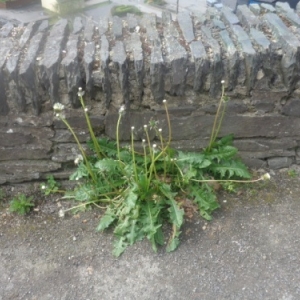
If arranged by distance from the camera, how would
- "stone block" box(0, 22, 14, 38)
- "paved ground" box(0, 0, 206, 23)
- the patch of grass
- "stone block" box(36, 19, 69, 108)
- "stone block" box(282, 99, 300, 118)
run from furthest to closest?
"paved ground" box(0, 0, 206, 23) < the patch of grass < "stone block" box(0, 22, 14, 38) < "stone block" box(282, 99, 300, 118) < "stone block" box(36, 19, 69, 108)

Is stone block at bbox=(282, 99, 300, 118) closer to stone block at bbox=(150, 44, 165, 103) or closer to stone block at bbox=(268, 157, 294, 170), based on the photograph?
stone block at bbox=(268, 157, 294, 170)

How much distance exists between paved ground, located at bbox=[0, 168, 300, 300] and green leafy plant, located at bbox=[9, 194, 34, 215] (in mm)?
54

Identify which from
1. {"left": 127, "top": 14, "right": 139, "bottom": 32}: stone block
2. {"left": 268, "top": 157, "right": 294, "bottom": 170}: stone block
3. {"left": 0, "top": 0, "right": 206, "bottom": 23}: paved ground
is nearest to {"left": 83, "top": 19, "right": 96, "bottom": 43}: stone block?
{"left": 127, "top": 14, "right": 139, "bottom": 32}: stone block

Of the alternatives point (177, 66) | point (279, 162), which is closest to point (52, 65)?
point (177, 66)

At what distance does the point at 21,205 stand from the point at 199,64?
5.19 feet

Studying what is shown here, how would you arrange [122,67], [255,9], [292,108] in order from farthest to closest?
[255,9] < [292,108] < [122,67]

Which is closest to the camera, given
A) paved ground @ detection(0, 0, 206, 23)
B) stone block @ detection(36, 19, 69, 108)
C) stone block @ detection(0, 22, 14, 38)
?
stone block @ detection(36, 19, 69, 108)

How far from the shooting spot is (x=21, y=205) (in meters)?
3.30

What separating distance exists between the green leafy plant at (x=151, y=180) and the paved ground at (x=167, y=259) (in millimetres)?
109

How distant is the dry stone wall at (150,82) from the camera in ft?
9.95

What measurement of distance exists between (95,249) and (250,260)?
101 centimetres

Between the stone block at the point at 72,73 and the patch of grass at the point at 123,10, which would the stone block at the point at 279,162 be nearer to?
the stone block at the point at 72,73

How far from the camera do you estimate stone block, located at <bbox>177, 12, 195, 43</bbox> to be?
3.29m

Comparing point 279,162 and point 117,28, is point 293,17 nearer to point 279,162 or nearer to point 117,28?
point 279,162
